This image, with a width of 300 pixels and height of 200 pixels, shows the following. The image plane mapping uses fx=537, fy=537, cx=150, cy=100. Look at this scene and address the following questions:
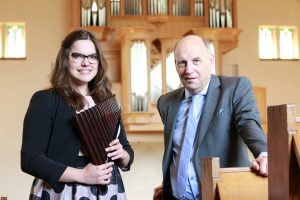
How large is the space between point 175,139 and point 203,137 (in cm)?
20

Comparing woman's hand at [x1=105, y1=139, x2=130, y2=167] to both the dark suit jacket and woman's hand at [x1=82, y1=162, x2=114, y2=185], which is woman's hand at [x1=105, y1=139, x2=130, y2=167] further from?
the dark suit jacket

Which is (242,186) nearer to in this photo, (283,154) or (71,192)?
(283,154)

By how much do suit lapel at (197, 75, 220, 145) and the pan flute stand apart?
0.55 m

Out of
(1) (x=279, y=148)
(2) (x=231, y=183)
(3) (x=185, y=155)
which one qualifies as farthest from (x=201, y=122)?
(1) (x=279, y=148)

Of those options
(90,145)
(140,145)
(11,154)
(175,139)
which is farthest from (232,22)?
(90,145)

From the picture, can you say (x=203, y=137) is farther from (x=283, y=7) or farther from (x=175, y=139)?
(x=283, y=7)

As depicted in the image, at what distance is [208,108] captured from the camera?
2.97 metres

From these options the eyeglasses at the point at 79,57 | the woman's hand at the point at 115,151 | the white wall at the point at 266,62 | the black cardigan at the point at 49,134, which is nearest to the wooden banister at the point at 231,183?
the woman's hand at the point at 115,151

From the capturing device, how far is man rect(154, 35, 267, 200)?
9.53ft

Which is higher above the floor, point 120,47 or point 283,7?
point 283,7

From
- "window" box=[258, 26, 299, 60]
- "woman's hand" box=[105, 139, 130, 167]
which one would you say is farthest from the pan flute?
"window" box=[258, 26, 299, 60]

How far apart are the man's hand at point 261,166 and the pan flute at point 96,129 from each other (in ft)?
2.35

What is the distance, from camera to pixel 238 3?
1017 cm

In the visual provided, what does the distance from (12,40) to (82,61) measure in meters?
7.58
